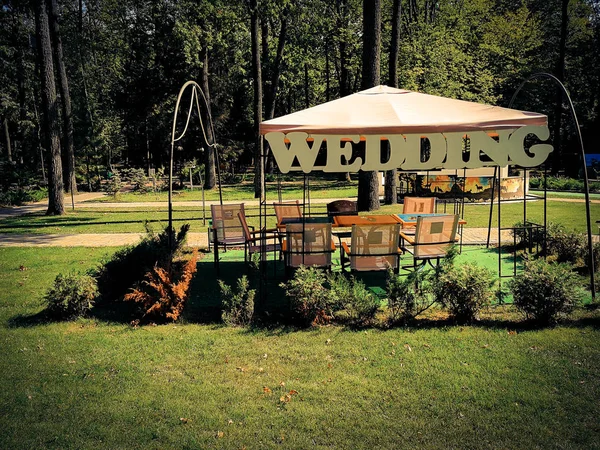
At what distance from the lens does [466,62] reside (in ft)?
97.7

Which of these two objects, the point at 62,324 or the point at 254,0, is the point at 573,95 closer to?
the point at 254,0

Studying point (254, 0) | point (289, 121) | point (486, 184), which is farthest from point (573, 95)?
point (289, 121)

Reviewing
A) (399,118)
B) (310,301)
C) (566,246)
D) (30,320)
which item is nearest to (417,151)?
(399,118)

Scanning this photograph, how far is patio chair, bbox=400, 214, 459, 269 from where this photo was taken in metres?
7.54

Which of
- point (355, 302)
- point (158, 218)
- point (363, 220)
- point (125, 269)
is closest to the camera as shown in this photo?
point (355, 302)

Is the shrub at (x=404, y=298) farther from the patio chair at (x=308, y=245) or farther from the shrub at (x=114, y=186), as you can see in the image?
the shrub at (x=114, y=186)

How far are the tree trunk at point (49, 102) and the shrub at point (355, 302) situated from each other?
49.2ft

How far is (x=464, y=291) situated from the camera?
20.2 ft

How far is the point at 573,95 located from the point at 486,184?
90.1 feet

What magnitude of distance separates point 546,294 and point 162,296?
4887 mm

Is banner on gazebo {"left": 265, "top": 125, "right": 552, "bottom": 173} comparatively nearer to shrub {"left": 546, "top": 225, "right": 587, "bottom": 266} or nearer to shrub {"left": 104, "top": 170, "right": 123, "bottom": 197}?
shrub {"left": 546, "top": 225, "right": 587, "bottom": 266}

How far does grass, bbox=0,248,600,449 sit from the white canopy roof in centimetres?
259

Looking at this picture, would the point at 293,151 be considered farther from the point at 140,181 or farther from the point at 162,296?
the point at 140,181

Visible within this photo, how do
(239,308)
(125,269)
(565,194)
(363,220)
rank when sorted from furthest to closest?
(565,194)
(363,220)
(125,269)
(239,308)
